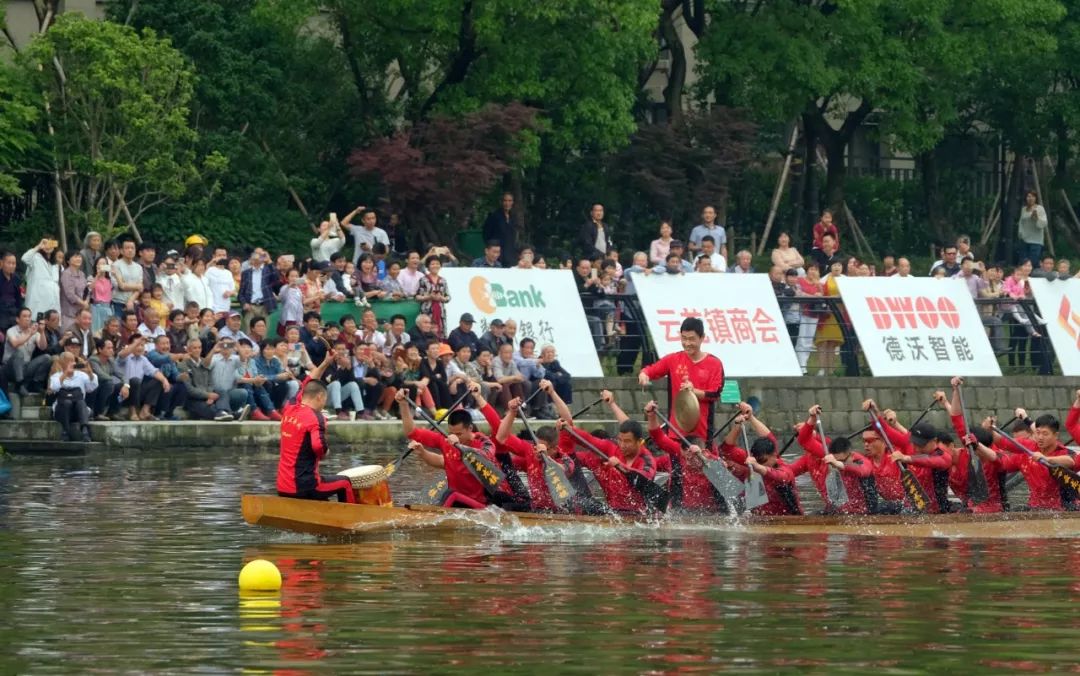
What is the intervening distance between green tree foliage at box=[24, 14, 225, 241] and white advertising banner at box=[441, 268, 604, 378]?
5743 millimetres

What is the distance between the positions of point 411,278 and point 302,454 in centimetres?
1080

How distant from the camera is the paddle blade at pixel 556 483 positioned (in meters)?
19.5

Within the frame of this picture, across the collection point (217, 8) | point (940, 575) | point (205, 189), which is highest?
point (217, 8)

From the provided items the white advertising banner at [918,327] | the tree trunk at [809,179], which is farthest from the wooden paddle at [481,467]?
the tree trunk at [809,179]

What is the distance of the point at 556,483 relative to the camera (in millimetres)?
19484

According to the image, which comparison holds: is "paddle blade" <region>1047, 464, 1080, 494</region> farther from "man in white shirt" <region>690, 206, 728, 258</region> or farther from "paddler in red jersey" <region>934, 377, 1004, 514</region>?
"man in white shirt" <region>690, 206, 728, 258</region>

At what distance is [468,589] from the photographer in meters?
15.6

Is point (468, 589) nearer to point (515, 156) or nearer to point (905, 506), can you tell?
point (905, 506)

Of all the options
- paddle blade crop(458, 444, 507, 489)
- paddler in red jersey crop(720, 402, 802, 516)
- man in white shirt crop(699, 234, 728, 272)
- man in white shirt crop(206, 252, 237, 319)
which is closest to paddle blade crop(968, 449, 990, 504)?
paddler in red jersey crop(720, 402, 802, 516)

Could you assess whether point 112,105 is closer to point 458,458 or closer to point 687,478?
point 458,458

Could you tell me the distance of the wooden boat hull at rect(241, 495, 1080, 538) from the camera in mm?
18453

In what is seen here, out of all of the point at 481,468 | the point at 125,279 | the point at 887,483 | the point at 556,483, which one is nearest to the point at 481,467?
the point at 481,468

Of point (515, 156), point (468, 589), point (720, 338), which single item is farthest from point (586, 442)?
point (515, 156)

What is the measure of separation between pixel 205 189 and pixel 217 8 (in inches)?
117
